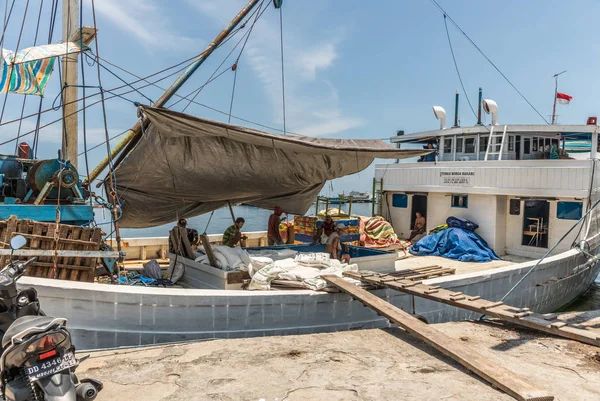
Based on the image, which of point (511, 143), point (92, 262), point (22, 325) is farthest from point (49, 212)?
point (511, 143)

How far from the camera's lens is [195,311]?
5.92 metres

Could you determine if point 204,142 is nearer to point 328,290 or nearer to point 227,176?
point 227,176

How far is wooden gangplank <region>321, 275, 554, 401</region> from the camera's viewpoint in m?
3.81

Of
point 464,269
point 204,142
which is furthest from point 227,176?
point 464,269

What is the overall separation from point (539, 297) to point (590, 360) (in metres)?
5.38

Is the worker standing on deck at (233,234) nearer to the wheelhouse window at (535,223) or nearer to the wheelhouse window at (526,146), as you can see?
the wheelhouse window at (535,223)

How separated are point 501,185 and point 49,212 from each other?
10899 mm

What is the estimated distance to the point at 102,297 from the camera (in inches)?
217

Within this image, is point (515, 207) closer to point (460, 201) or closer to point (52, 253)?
point (460, 201)

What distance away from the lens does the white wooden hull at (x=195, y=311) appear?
5.46 metres

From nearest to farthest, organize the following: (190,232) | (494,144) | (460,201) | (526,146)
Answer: (190,232), (460,201), (494,144), (526,146)

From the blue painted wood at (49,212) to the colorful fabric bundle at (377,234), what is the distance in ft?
25.9

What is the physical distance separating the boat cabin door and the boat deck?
3.03 metres

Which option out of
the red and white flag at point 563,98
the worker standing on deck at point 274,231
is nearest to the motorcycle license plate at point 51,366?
Result: the worker standing on deck at point 274,231
